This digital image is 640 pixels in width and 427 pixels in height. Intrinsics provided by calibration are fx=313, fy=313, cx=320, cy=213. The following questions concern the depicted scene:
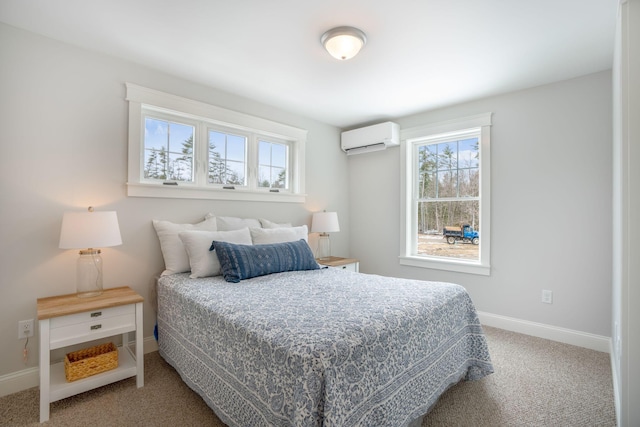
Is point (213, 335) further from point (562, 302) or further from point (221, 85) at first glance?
point (562, 302)

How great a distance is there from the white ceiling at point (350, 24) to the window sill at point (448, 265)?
187 cm

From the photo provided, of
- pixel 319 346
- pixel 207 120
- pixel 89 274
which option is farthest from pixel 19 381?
pixel 207 120

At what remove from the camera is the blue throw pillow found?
96.4 inches

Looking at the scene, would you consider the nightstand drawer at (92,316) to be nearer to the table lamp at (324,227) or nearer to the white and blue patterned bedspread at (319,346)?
the white and blue patterned bedspread at (319,346)

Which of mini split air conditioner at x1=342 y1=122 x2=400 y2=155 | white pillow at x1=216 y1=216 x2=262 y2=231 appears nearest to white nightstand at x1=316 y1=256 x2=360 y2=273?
white pillow at x1=216 y1=216 x2=262 y2=231

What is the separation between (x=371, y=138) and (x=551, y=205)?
2134 millimetres

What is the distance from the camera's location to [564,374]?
93.3 inches

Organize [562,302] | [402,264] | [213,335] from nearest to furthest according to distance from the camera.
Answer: [213,335], [562,302], [402,264]

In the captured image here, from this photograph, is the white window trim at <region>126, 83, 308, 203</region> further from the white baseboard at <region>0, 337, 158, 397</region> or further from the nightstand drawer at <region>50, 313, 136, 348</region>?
the white baseboard at <region>0, 337, 158, 397</region>

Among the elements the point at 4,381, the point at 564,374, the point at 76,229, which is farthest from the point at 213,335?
the point at 564,374

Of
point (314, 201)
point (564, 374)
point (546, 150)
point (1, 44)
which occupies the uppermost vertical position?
point (1, 44)

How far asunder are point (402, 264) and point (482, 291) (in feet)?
3.23

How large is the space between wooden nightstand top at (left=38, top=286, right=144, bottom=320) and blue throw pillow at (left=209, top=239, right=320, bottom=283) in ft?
2.10

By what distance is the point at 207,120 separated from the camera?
10.3 feet
